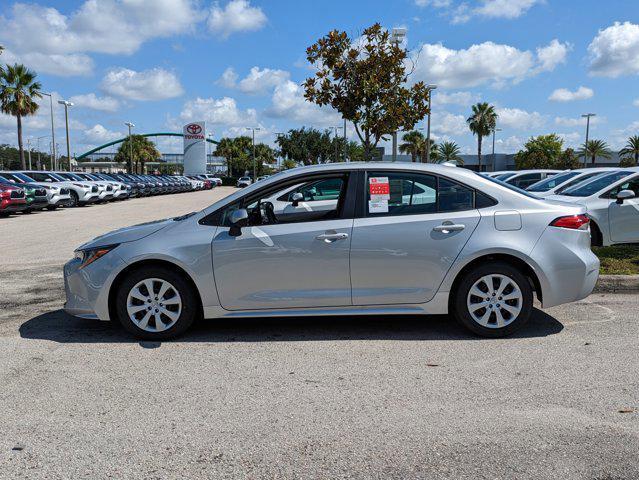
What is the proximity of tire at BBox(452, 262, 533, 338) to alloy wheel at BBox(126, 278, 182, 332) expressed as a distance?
8.32ft

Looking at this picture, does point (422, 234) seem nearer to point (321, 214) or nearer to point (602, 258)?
point (321, 214)

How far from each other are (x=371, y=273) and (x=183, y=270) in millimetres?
1685

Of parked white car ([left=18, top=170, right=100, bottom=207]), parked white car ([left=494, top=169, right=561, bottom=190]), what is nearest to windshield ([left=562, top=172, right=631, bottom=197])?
parked white car ([left=494, top=169, right=561, bottom=190])

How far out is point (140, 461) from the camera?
10.1ft

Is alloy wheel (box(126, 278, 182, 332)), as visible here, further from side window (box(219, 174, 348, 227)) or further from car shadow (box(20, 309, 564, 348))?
side window (box(219, 174, 348, 227))

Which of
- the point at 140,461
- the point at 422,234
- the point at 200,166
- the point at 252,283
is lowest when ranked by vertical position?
the point at 140,461

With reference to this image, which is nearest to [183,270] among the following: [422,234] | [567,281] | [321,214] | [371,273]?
[321,214]

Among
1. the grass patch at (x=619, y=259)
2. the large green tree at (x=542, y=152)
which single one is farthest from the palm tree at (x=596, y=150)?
the grass patch at (x=619, y=259)

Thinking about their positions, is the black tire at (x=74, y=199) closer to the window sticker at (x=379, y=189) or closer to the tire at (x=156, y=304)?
the tire at (x=156, y=304)

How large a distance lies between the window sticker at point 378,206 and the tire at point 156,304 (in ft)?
5.84

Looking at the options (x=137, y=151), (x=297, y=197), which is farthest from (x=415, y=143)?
(x=297, y=197)

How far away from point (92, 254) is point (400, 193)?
2.87 meters

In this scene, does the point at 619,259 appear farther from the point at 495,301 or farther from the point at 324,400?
the point at 324,400

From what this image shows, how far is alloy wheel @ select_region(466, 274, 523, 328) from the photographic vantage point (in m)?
5.07
